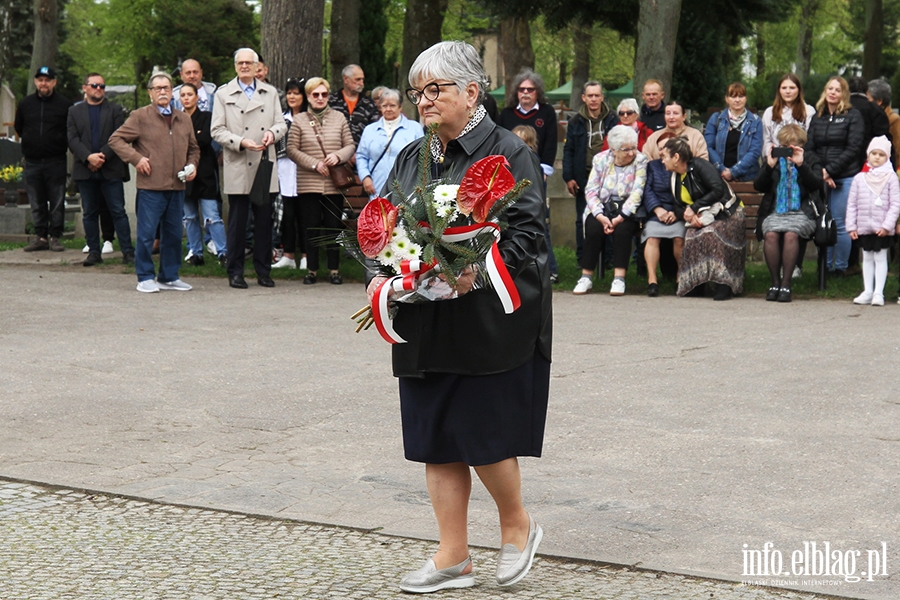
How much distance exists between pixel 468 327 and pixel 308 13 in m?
12.0

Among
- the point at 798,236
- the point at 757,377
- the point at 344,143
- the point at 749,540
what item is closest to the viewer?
the point at 749,540

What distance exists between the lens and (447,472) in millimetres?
4461

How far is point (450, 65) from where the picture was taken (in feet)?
14.1

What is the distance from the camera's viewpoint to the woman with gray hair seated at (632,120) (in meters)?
13.5

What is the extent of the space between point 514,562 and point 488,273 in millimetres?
1062

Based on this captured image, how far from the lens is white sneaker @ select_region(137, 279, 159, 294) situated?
1238 cm

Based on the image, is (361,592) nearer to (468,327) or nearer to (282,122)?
(468,327)

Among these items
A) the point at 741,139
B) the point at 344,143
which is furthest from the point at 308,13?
the point at 741,139

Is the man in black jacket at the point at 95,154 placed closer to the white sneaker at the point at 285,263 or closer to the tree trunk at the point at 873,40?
the white sneaker at the point at 285,263

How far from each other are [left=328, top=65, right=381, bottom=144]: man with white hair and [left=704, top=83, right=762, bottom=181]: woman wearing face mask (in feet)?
12.5

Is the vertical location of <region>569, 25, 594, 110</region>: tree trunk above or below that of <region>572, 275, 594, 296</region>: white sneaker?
above

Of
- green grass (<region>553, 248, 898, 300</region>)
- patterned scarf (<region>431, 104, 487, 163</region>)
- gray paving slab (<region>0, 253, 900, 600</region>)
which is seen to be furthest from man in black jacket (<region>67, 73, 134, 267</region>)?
patterned scarf (<region>431, 104, 487, 163</region>)

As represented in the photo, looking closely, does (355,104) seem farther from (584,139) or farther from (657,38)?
(657,38)

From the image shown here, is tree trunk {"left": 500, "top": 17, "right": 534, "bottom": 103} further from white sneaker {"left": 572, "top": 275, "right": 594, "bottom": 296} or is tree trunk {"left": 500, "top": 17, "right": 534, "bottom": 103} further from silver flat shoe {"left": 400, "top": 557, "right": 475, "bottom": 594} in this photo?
silver flat shoe {"left": 400, "top": 557, "right": 475, "bottom": 594}
